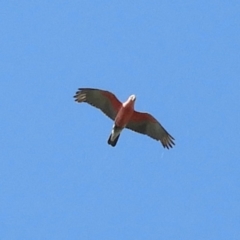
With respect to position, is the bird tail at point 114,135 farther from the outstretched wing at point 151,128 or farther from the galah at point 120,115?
the outstretched wing at point 151,128

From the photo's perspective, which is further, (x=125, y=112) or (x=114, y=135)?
(x=114, y=135)

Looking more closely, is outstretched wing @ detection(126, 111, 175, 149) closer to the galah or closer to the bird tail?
the galah

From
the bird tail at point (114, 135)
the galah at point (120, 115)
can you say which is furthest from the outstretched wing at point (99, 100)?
the bird tail at point (114, 135)

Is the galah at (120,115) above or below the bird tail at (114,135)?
above

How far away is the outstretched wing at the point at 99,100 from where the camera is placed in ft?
219

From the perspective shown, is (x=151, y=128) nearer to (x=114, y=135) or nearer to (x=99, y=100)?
(x=114, y=135)

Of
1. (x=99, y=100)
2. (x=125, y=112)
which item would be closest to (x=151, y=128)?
(x=125, y=112)

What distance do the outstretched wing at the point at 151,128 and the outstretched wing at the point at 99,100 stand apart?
90 cm

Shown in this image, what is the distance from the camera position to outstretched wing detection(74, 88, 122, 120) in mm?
66750

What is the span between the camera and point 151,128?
67.4 metres

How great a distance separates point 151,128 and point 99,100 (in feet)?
8.37

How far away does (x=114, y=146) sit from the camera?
2638 inches

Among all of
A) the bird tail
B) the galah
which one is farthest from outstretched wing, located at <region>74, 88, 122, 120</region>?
the bird tail

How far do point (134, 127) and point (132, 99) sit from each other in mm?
1627
